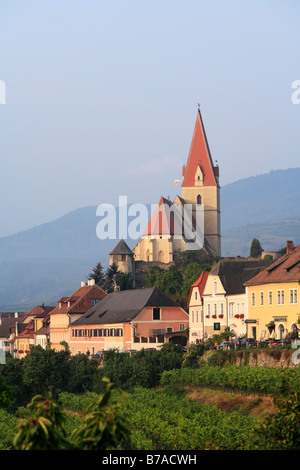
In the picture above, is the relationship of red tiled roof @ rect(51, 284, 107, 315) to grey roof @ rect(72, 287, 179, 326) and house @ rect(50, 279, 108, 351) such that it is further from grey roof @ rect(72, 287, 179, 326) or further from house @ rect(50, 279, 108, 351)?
grey roof @ rect(72, 287, 179, 326)

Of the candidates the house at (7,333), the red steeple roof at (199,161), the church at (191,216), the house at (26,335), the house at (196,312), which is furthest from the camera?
the red steeple roof at (199,161)

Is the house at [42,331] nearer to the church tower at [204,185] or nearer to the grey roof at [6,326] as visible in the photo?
the grey roof at [6,326]

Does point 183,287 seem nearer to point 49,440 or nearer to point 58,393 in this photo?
point 58,393

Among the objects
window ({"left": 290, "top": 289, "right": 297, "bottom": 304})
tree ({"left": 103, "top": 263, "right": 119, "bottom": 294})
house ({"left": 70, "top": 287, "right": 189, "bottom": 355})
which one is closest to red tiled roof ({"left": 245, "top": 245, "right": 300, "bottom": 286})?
window ({"left": 290, "top": 289, "right": 297, "bottom": 304})

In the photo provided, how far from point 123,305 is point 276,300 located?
32356mm

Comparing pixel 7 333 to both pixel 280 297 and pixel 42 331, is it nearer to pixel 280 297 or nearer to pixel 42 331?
pixel 42 331

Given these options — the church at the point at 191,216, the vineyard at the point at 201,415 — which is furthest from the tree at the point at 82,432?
the church at the point at 191,216

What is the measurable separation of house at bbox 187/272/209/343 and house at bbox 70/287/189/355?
96.3 inches

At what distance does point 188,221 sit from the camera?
170875mm

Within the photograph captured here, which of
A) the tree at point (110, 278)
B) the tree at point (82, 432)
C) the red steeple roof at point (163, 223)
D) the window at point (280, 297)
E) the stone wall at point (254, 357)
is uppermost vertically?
the red steeple roof at point (163, 223)

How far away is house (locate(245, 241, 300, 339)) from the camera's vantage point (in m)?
62.6

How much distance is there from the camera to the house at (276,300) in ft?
205

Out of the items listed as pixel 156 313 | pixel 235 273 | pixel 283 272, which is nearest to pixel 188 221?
pixel 156 313

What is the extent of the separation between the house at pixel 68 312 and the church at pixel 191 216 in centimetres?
4521
